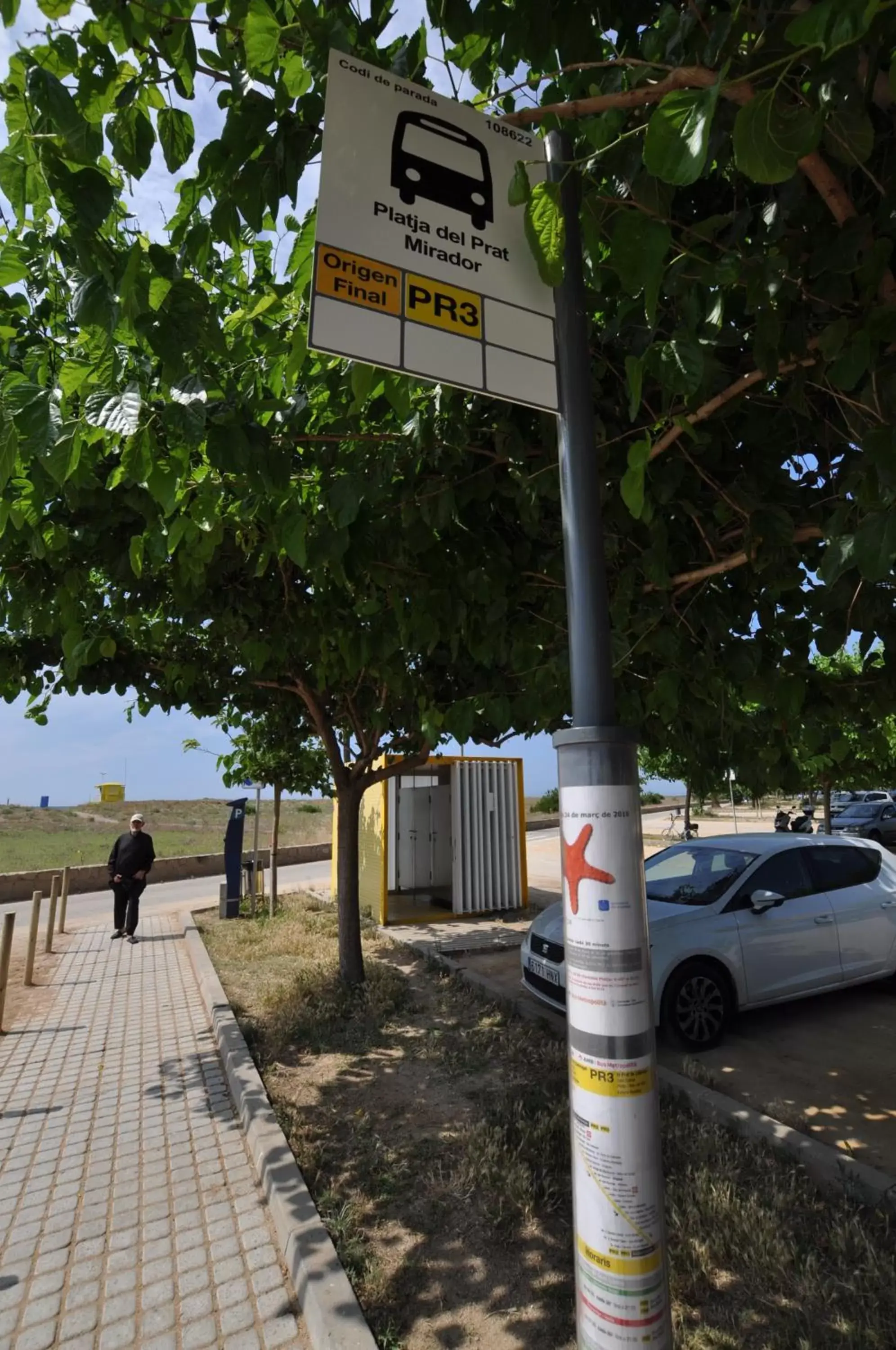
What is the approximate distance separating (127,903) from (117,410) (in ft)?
36.0

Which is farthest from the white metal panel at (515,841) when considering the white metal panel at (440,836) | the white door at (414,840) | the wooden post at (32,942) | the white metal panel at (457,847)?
the wooden post at (32,942)

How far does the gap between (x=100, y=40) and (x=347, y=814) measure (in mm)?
6908

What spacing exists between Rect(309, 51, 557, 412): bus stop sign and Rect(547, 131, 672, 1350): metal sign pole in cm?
23

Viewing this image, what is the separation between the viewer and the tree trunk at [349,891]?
Answer: 7680 millimetres

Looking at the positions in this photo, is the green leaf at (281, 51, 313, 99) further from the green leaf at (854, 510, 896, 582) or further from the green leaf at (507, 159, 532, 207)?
the green leaf at (854, 510, 896, 582)

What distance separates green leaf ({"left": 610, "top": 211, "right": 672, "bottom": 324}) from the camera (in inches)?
63.9

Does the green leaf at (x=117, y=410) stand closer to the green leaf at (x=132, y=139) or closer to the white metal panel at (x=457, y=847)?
the green leaf at (x=132, y=139)

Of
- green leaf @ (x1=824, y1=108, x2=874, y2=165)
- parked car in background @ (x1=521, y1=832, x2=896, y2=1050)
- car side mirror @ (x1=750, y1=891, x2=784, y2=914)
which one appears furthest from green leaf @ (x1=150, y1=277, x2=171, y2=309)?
car side mirror @ (x1=750, y1=891, x2=784, y2=914)

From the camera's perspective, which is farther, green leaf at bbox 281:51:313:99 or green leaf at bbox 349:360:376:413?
green leaf at bbox 349:360:376:413

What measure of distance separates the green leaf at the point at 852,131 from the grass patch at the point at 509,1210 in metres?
3.58

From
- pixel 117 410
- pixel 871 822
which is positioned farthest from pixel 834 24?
pixel 871 822

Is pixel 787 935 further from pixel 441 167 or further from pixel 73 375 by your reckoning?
pixel 73 375

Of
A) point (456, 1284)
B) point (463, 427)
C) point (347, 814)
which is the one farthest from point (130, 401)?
point (347, 814)

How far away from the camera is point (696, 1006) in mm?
5969
